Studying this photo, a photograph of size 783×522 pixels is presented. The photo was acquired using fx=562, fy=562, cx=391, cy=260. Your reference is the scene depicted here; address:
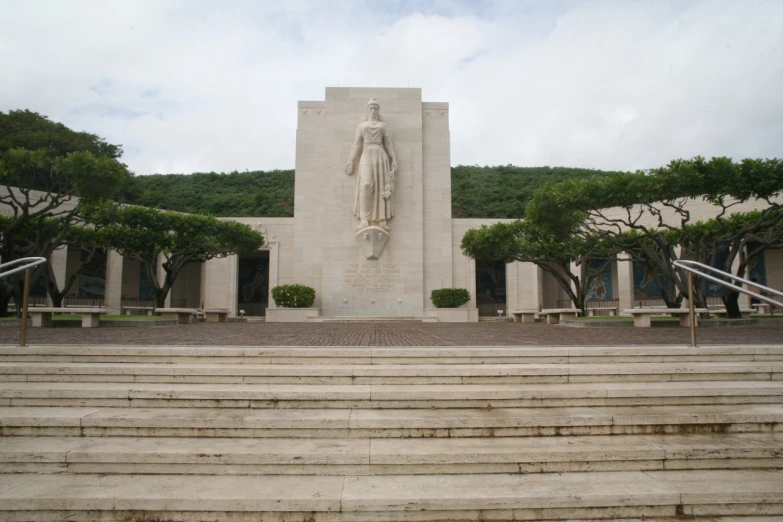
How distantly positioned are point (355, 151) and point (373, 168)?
1.25m

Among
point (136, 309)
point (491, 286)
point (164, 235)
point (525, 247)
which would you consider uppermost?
point (164, 235)

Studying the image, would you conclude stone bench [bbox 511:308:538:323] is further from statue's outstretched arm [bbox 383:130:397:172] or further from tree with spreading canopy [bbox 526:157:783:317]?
statue's outstretched arm [bbox 383:130:397:172]

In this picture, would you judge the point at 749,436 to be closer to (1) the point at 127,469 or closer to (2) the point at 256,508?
(2) the point at 256,508

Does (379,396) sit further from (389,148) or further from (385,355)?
(389,148)

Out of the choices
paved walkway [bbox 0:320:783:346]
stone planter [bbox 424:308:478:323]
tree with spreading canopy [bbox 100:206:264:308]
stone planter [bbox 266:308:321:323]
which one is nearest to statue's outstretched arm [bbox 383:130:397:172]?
stone planter [bbox 424:308:478:323]

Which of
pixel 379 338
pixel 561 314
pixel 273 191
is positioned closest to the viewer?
pixel 379 338

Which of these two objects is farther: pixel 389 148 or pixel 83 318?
pixel 389 148

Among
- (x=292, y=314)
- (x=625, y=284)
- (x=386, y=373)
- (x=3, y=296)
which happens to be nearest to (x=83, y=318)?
(x=3, y=296)

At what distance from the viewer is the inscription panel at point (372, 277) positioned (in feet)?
82.9

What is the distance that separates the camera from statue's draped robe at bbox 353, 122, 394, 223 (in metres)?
24.8

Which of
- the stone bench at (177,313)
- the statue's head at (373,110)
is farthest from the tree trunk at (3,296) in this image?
the statue's head at (373,110)

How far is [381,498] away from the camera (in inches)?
156

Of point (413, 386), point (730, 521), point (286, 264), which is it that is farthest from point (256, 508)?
point (286, 264)

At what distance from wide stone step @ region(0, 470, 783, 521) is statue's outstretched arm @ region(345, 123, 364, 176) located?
21.9 metres
